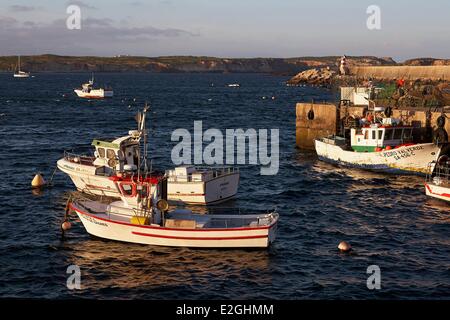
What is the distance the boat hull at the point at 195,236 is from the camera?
2462 centimetres

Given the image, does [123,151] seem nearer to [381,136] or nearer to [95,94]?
[381,136]

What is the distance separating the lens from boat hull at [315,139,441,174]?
40594 mm

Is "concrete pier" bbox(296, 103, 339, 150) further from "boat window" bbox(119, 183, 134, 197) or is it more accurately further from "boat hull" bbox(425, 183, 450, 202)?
"boat window" bbox(119, 183, 134, 197)

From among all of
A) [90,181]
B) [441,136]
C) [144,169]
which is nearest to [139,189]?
[144,169]

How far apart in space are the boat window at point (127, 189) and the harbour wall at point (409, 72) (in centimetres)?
8318

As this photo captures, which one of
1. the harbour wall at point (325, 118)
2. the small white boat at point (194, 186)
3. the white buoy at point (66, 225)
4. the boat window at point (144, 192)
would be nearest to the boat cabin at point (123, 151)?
the small white boat at point (194, 186)

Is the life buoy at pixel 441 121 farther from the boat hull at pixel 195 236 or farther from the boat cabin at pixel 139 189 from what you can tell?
the boat cabin at pixel 139 189

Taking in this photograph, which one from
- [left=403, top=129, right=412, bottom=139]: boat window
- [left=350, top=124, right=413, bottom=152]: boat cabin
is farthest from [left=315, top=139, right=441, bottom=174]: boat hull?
[left=403, top=129, right=412, bottom=139]: boat window

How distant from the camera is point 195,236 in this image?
24.8m

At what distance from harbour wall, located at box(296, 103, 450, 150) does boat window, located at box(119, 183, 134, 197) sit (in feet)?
90.1

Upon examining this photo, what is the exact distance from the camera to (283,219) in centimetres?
3167

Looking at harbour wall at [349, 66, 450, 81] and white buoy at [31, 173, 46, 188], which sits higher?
harbour wall at [349, 66, 450, 81]

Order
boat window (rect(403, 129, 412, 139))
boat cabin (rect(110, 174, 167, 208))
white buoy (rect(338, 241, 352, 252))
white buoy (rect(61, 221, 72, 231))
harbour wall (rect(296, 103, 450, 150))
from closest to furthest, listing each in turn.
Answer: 1. white buoy (rect(338, 241, 352, 252))
2. boat cabin (rect(110, 174, 167, 208))
3. white buoy (rect(61, 221, 72, 231))
4. boat window (rect(403, 129, 412, 139))
5. harbour wall (rect(296, 103, 450, 150))
